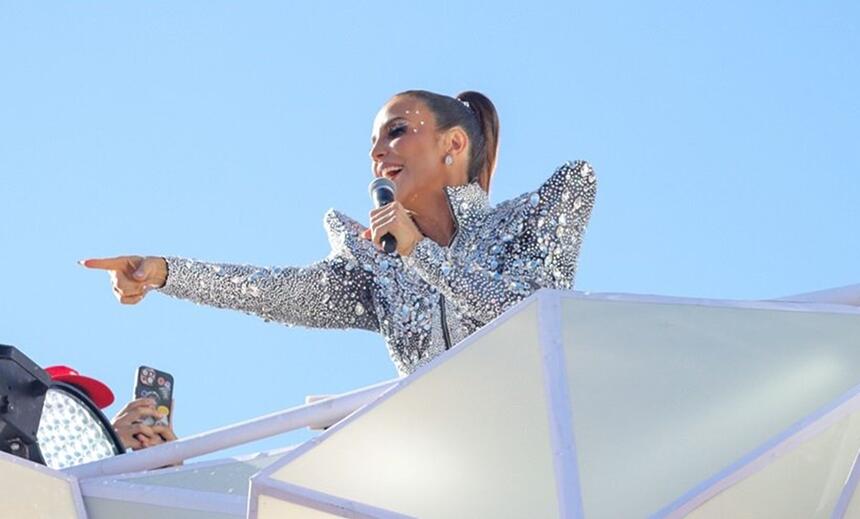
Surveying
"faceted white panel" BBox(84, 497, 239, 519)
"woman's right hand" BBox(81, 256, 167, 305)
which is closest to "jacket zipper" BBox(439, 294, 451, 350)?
"woman's right hand" BBox(81, 256, 167, 305)

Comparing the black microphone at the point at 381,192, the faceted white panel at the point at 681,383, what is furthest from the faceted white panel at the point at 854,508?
the black microphone at the point at 381,192

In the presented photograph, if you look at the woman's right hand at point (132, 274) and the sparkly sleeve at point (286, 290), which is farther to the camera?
the sparkly sleeve at point (286, 290)

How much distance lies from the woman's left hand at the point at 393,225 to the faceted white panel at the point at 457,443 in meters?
1.04

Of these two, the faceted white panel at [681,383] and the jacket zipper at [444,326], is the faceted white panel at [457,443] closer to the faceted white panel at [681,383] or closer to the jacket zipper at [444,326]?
the faceted white panel at [681,383]

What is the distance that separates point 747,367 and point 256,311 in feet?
6.80

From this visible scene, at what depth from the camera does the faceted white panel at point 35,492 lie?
14.4 feet

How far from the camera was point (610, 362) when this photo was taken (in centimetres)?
401

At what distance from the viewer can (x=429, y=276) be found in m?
5.19

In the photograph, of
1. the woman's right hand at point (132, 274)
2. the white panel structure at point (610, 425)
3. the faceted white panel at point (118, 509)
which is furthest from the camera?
the woman's right hand at point (132, 274)

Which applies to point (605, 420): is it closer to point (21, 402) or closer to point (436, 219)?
point (21, 402)

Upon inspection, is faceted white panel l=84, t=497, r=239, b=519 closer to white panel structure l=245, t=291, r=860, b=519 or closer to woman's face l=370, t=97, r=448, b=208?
white panel structure l=245, t=291, r=860, b=519

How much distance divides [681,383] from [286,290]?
1996 mm

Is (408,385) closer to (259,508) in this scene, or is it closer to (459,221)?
(259,508)

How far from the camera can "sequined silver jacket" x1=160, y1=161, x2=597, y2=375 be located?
17.1ft
